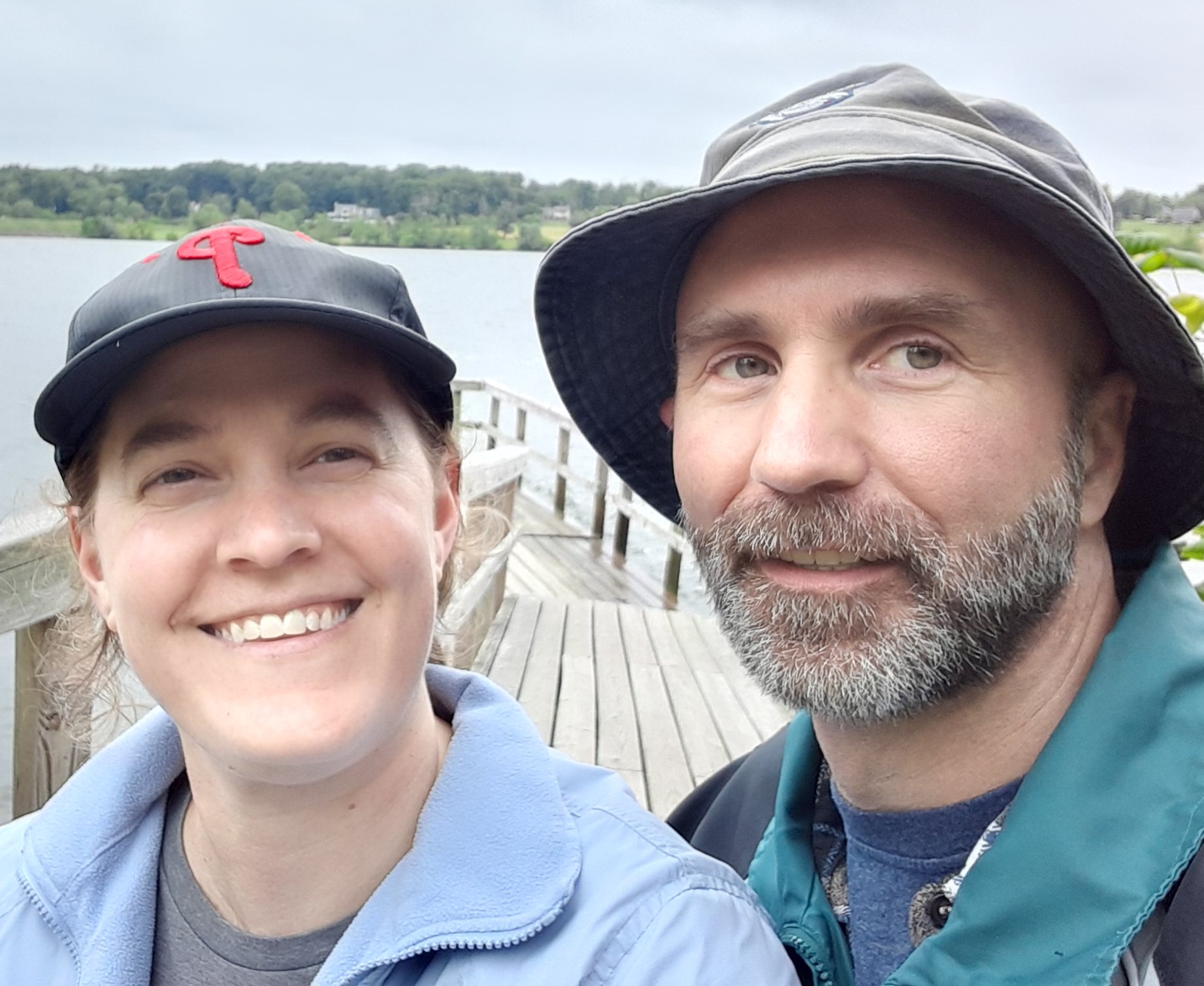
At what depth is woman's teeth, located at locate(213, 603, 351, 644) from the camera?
119cm

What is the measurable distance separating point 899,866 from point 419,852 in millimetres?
616

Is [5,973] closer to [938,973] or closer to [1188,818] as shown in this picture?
[938,973]

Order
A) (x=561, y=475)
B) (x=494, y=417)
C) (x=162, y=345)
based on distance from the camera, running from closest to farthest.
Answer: (x=162, y=345) → (x=561, y=475) → (x=494, y=417)

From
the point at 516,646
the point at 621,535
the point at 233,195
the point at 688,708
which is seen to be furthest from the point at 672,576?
the point at 233,195

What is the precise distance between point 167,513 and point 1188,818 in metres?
1.15

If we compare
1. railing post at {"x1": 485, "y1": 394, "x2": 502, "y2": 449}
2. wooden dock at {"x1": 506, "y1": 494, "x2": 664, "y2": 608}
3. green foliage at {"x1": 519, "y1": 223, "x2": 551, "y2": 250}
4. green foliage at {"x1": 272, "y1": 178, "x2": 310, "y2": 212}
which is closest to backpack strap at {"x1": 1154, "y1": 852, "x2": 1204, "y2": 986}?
green foliage at {"x1": 272, "y1": 178, "x2": 310, "y2": 212}

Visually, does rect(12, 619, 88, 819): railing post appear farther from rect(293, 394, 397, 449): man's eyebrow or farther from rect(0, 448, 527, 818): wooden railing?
rect(293, 394, 397, 449): man's eyebrow

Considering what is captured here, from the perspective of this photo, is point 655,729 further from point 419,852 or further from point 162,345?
point 162,345

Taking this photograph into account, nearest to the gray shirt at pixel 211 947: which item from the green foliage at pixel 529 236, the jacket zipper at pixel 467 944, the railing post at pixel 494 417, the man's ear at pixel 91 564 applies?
the jacket zipper at pixel 467 944

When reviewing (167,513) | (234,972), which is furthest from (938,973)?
(167,513)

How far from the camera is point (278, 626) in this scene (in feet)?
3.90

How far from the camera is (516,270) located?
39.8 metres

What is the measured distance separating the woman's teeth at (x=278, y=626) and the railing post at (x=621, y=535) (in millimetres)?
8106

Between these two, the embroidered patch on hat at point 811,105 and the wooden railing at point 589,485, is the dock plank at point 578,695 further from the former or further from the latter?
the wooden railing at point 589,485
